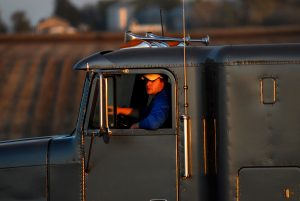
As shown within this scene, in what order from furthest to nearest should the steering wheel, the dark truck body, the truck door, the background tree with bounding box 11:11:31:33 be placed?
the background tree with bounding box 11:11:31:33 → the steering wheel → the truck door → the dark truck body

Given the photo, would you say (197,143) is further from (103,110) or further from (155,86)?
(103,110)

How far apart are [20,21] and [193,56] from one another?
8194 cm

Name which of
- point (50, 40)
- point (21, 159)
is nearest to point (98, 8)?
point (50, 40)

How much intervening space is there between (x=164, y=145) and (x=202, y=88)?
0.61 meters

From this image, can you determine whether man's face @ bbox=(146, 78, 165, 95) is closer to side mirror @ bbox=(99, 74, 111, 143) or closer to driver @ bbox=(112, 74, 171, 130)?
driver @ bbox=(112, 74, 171, 130)

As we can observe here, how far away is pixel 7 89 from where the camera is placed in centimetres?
2683

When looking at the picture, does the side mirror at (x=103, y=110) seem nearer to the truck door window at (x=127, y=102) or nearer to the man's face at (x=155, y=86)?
the truck door window at (x=127, y=102)

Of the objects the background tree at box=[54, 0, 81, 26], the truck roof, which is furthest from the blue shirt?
the background tree at box=[54, 0, 81, 26]

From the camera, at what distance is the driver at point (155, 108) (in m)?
6.66

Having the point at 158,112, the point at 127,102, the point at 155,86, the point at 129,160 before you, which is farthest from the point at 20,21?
the point at 129,160

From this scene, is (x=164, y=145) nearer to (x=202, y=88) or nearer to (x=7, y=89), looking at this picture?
(x=202, y=88)

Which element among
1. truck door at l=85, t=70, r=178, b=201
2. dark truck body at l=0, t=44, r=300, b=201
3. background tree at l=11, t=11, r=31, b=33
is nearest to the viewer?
dark truck body at l=0, t=44, r=300, b=201

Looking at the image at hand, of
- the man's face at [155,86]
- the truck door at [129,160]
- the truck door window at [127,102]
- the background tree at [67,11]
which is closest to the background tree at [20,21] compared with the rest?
the background tree at [67,11]

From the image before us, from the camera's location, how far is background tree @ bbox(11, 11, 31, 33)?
283ft
